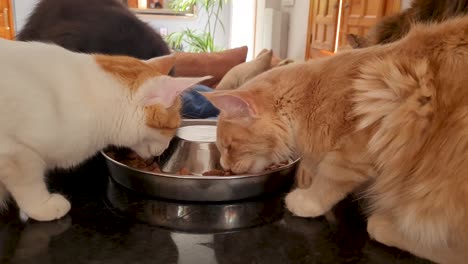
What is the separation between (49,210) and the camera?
2.85ft

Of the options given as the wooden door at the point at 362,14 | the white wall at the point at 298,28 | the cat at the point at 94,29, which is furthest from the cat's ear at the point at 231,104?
the white wall at the point at 298,28

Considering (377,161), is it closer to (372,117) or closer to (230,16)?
(372,117)

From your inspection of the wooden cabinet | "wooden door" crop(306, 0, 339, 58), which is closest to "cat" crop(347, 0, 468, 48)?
the wooden cabinet

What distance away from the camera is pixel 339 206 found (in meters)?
1.05

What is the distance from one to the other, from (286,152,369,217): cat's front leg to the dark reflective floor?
0.10ft

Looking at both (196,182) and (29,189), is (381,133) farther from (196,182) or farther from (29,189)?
(29,189)

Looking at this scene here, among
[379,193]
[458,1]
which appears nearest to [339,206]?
[379,193]

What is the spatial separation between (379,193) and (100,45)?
1.20 m

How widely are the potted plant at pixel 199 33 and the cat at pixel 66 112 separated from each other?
14.7 feet

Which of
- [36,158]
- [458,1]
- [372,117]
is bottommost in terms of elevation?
[36,158]

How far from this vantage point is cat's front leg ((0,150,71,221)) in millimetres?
869

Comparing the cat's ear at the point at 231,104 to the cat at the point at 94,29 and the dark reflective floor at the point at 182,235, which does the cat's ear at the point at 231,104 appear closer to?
the dark reflective floor at the point at 182,235

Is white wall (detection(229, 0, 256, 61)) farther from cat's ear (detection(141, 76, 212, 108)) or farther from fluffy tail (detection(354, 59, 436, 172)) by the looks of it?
fluffy tail (detection(354, 59, 436, 172))

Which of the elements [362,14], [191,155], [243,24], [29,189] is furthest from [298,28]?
[29,189]
